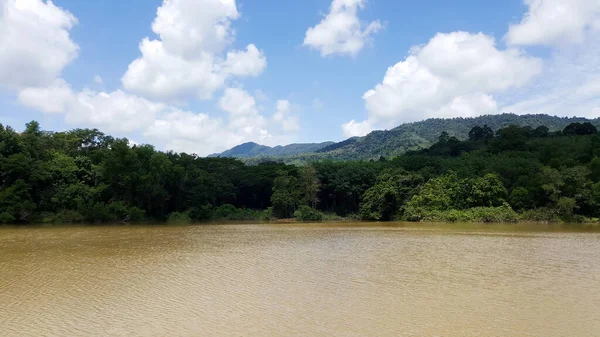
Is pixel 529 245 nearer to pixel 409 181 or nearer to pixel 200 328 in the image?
pixel 200 328

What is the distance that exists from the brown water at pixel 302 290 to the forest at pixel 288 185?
67.8 feet

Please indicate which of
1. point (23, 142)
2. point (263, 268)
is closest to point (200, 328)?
point (263, 268)

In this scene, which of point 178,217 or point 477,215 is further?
point 178,217

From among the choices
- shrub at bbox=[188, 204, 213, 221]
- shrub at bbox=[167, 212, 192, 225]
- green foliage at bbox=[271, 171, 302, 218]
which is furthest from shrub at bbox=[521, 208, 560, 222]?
shrub at bbox=[167, 212, 192, 225]

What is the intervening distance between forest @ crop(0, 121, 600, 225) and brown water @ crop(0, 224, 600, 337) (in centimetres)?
2065

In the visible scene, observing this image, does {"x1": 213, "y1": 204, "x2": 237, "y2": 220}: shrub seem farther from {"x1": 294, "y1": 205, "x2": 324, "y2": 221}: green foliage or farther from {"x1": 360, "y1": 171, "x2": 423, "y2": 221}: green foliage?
{"x1": 360, "y1": 171, "x2": 423, "y2": 221}: green foliage

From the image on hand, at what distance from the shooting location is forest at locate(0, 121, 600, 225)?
134 ft

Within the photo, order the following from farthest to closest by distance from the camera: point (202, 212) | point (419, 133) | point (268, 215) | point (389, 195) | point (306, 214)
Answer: point (419, 133) < point (268, 215) < point (202, 212) < point (306, 214) < point (389, 195)

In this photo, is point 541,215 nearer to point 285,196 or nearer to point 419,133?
point 285,196

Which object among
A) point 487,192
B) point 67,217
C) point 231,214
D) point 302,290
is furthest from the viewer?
point 231,214

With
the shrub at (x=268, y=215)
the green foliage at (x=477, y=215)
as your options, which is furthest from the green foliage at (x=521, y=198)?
the shrub at (x=268, y=215)

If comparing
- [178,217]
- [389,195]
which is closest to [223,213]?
[178,217]

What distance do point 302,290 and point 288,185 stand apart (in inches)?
1680

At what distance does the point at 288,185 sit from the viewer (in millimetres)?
55656
